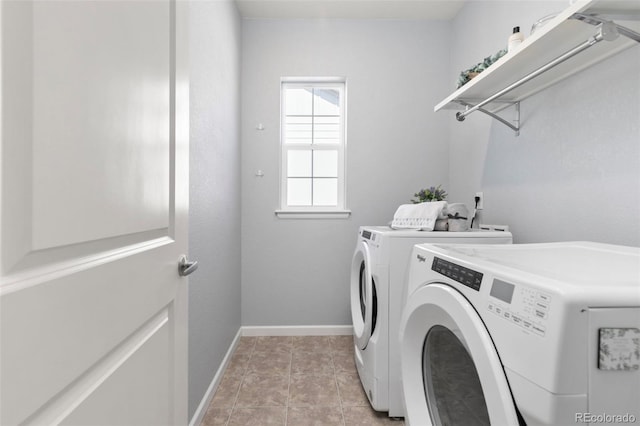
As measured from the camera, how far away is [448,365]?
2.87 ft

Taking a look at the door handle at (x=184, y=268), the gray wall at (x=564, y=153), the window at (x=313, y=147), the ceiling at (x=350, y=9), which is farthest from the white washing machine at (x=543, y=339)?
the ceiling at (x=350, y=9)

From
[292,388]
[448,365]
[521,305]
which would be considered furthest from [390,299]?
[521,305]

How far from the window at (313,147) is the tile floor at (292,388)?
3.80ft

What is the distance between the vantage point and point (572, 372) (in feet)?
1.48

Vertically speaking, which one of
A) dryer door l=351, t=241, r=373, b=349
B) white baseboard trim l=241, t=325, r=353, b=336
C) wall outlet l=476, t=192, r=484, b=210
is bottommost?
white baseboard trim l=241, t=325, r=353, b=336

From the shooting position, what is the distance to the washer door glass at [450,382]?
77 cm

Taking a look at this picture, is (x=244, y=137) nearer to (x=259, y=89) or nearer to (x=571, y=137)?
(x=259, y=89)

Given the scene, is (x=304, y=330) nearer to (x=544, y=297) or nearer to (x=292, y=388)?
(x=292, y=388)

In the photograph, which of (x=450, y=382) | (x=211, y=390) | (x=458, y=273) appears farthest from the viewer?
(x=211, y=390)

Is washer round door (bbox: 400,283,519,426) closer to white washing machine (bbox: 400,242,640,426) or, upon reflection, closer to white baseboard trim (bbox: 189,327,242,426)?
white washing machine (bbox: 400,242,640,426)

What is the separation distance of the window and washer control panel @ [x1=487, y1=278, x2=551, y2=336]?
2.21m

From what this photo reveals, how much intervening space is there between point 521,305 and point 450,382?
0.47 metres

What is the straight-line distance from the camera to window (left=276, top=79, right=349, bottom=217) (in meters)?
2.79

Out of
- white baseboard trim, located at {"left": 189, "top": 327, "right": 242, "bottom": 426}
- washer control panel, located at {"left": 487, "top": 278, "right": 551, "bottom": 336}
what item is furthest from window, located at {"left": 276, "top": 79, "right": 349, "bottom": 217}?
washer control panel, located at {"left": 487, "top": 278, "right": 551, "bottom": 336}
